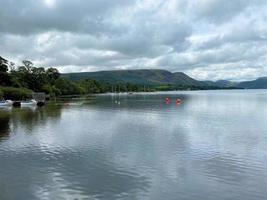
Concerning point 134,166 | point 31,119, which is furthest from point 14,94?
point 134,166

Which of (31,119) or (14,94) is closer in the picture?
(31,119)

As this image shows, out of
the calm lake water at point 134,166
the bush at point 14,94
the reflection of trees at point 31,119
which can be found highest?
the bush at point 14,94

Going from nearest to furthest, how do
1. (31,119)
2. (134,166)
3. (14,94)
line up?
(134,166) → (31,119) → (14,94)

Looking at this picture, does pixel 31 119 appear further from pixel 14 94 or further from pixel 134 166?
pixel 14 94

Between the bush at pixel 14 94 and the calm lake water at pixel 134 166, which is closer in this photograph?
the calm lake water at pixel 134 166

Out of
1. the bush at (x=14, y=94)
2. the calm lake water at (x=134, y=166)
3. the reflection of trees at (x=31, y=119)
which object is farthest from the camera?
the bush at (x=14, y=94)

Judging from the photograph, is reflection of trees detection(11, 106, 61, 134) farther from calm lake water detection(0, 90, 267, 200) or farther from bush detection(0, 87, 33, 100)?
bush detection(0, 87, 33, 100)

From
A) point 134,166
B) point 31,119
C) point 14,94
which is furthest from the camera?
point 14,94

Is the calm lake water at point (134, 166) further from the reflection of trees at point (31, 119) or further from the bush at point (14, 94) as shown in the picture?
the bush at point (14, 94)

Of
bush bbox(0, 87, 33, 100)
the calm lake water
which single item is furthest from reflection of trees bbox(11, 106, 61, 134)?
bush bbox(0, 87, 33, 100)

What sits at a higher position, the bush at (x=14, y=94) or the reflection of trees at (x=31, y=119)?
the bush at (x=14, y=94)

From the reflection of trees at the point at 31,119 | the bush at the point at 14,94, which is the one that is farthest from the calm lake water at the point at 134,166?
the bush at the point at 14,94

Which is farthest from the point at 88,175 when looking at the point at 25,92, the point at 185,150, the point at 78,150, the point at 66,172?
the point at 25,92

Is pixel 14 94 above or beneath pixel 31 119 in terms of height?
above
